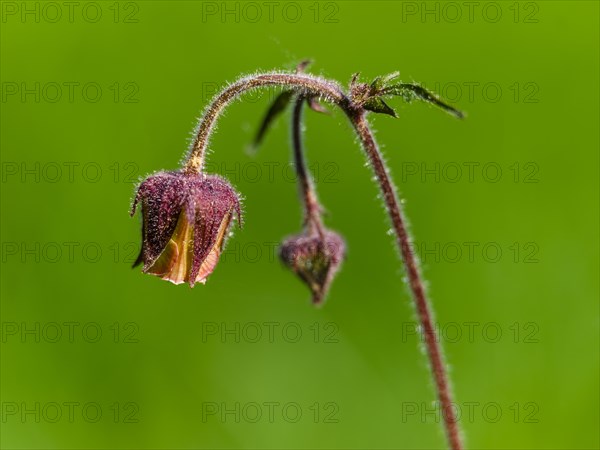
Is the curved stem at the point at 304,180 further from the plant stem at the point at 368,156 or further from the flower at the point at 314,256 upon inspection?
the plant stem at the point at 368,156

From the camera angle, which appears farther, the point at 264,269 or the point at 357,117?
the point at 264,269

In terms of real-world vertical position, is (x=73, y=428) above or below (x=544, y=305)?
below

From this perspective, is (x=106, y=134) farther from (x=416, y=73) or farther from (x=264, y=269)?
(x=416, y=73)

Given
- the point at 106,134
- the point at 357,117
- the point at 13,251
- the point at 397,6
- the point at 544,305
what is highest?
the point at 397,6

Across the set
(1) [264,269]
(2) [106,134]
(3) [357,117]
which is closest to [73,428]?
(1) [264,269]

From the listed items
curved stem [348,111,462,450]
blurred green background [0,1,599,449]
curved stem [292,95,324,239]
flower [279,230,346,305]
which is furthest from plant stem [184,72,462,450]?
blurred green background [0,1,599,449]

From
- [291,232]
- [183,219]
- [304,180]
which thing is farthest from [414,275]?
[291,232]

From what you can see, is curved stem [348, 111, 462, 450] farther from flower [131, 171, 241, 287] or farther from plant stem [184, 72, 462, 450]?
flower [131, 171, 241, 287]
